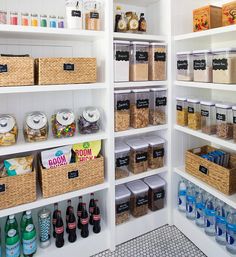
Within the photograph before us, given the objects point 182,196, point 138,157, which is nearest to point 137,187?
point 138,157

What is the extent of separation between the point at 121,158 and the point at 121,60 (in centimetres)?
68

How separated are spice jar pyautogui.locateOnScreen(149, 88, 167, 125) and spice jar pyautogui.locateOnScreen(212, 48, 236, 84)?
1.44ft

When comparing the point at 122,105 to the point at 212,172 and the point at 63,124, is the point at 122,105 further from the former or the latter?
the point at 212,172

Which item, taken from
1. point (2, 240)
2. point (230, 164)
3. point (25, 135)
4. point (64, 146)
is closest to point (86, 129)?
point (64, 146)

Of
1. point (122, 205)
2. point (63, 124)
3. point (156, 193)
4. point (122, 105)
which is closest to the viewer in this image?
point (63, 124)

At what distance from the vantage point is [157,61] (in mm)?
1801

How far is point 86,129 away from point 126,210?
688mm

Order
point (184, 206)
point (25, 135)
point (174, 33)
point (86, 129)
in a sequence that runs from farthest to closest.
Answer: point (184, 206)
point (174, 33)
point (86, 129)
point (25, 135)

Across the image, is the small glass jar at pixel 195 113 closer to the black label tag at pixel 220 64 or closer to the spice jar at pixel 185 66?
the spice jar at pixel 185 66

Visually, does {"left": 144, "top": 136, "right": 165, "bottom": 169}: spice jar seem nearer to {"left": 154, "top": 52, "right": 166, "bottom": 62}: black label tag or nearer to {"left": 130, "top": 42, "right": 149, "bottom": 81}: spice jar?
{"left": 130, "top": 42, "right": 149, "bottom": 81}: spice jar

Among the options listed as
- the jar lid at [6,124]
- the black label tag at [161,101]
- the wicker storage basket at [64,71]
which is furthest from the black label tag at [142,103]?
the jar lid at [6,124]

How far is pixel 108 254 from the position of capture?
1.77 meters

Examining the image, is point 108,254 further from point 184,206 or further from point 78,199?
point 184,206

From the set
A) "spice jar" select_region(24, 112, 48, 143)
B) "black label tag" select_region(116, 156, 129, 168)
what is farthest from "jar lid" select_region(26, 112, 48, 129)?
"black label tag" select_region(116, 156, 129, 168)
